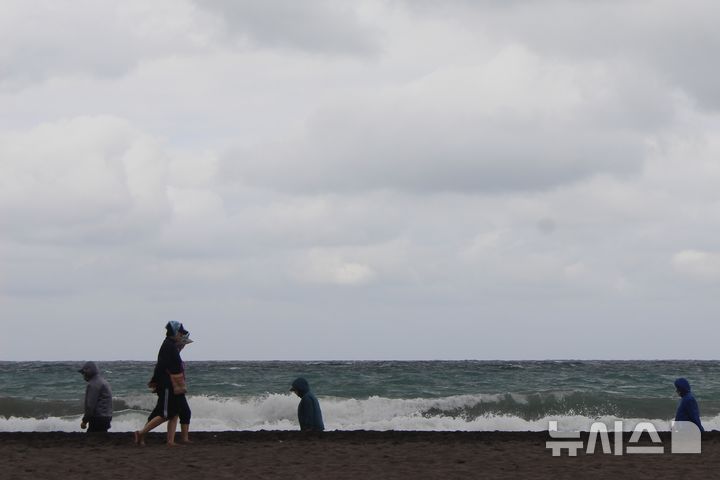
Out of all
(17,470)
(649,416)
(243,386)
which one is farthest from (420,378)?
(17,470)

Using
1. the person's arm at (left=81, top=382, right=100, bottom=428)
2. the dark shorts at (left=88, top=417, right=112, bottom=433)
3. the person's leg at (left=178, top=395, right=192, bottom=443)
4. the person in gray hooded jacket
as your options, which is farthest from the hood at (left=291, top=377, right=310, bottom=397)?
the dark shorts at (left=88, top=417, right=112, bottom=433)

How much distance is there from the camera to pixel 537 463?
484 inches

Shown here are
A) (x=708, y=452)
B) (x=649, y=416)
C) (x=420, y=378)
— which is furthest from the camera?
(x=420, y=378)

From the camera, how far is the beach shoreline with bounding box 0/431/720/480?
11297 mm

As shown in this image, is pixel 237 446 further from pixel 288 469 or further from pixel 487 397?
pixel 487 397

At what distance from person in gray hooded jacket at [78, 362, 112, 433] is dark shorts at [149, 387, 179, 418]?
2212 mm

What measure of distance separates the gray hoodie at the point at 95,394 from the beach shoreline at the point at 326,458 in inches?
21.5

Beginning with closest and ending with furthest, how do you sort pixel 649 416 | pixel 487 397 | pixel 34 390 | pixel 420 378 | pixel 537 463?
pixel 537 463, pixel 649 416, pixel 487 397, pixel 34 390, pixel 420 378

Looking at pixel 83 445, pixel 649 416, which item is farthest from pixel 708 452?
pixel 649 416

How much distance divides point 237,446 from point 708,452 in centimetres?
676

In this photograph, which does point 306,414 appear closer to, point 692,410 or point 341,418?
point 692,410

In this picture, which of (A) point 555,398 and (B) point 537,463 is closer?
(B) point 537,463

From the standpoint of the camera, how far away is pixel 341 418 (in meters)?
27.8

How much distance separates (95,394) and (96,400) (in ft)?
0.50
